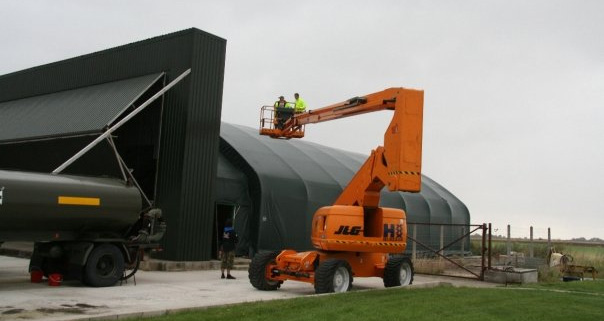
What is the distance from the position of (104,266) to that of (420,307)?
825 cm

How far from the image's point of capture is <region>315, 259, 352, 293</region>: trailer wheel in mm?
14711

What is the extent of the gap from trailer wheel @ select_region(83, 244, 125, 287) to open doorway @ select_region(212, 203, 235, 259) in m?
7.69

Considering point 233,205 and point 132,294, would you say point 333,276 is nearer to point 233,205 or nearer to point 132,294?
point 132,294

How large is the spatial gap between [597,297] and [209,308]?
9.45 m

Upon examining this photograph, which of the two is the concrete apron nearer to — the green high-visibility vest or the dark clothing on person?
the dark clothing on person

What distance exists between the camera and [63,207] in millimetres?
14984

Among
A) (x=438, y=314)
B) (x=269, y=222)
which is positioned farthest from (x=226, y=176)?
(x=438, y=314)

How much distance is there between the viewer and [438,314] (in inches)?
449

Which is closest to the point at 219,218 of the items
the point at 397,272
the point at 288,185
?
the point at 288,185

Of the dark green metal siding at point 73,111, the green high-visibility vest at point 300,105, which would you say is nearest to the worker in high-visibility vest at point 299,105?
the green high-visibility vest at point 300,105

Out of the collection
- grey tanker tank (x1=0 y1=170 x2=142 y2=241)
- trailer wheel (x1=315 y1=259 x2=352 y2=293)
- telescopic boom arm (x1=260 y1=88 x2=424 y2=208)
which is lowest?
trailer wheel (x1=315 y1=259 x2=352 y2=293)

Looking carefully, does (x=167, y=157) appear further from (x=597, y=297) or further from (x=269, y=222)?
(x=597, y=297)

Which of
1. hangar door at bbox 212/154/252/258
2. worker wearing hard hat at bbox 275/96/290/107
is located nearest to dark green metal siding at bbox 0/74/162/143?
worker wearing hard hat at bbox 275/96/290/107

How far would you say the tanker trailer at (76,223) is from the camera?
1423 centimetres
